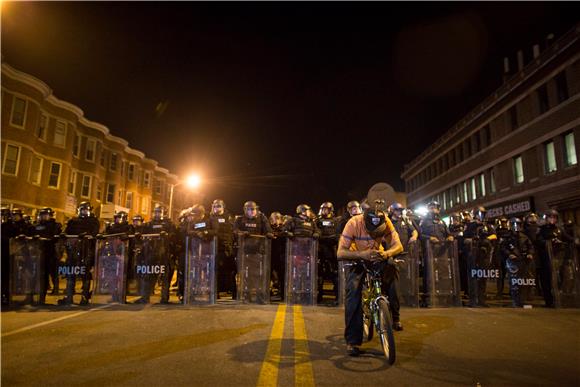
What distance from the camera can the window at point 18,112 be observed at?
2594 centimetres

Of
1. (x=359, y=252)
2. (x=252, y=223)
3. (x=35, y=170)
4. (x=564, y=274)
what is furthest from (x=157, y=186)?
(x=359, y=252)

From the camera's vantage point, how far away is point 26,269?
9.25 metres

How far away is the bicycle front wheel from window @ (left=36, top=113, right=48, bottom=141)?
30873 millimetres

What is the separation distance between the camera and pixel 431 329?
21.4 ft

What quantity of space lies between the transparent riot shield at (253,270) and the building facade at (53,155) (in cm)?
1620

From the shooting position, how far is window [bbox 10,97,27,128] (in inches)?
1021

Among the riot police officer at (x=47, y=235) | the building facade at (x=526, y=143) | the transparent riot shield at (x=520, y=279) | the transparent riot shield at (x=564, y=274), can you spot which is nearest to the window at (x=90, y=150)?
the riot police officer at (x=47, y=235)

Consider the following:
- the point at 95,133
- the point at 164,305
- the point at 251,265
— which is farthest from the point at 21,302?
the point at 95,133

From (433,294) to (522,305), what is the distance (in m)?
2.25

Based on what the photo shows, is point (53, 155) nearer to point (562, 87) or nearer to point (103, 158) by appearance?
point (103, 158)

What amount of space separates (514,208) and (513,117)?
6798 millimetres

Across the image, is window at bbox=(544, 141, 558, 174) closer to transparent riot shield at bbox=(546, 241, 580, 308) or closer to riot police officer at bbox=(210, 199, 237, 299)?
transparent riot shield at bbox=(546, 241, 580, 308)

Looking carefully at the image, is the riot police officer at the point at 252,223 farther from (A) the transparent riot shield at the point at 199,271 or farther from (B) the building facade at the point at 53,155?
(B) the building facade at the point at 53,155

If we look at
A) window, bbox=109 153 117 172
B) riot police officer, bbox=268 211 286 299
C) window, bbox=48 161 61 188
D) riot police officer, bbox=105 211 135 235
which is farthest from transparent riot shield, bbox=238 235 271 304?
window, bbox=109 153 117 172
